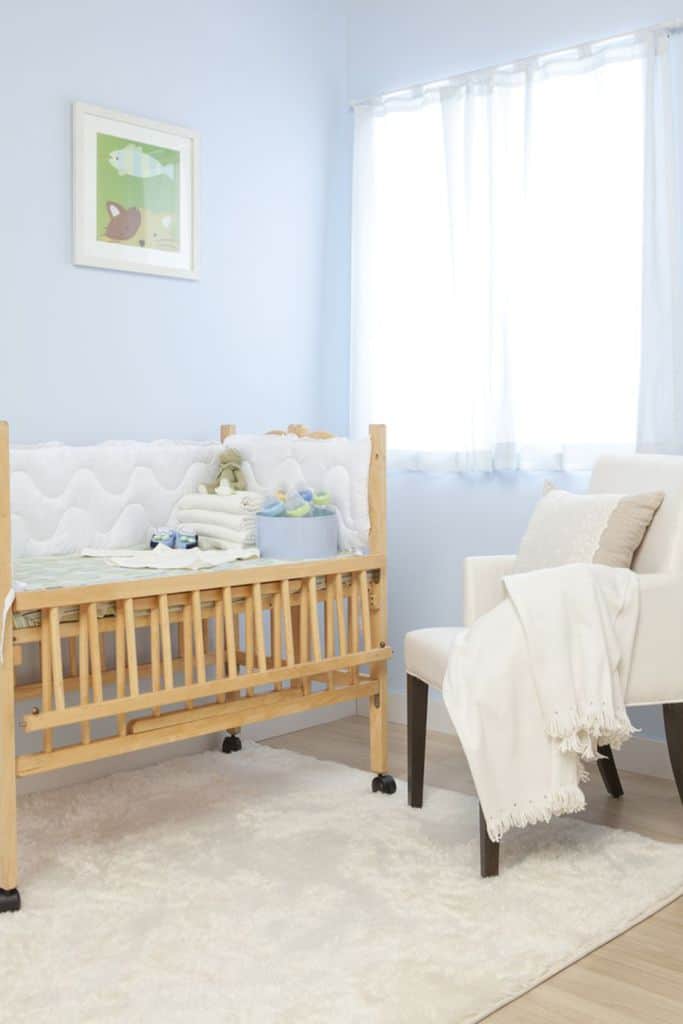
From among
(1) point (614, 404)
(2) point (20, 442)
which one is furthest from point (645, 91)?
(2) point (20, 442)

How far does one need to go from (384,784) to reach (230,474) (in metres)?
0.87

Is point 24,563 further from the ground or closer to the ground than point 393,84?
closer to the ground

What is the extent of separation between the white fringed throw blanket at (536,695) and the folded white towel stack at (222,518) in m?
0.70

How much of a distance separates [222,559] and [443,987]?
3.55 ft

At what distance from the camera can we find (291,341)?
3.56 m

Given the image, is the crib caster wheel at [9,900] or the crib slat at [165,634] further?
the crib slat at [165,634]

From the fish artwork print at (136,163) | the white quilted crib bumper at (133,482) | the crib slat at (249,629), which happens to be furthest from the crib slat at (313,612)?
the fish artwork print at (136,163)

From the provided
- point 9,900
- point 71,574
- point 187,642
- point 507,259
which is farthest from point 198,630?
point 507,259

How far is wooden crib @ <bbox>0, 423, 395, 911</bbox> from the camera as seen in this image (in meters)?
2.06

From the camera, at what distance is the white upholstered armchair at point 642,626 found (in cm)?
234

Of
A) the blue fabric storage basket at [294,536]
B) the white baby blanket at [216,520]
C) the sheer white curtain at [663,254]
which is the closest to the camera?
the blue fabric storage basket at [294,536]

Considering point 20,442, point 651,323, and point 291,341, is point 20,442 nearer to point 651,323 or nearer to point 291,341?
point 291,341

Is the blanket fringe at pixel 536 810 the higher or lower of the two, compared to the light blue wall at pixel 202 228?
lower

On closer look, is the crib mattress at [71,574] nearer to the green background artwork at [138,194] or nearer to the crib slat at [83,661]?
the crib slat at [83,661]
